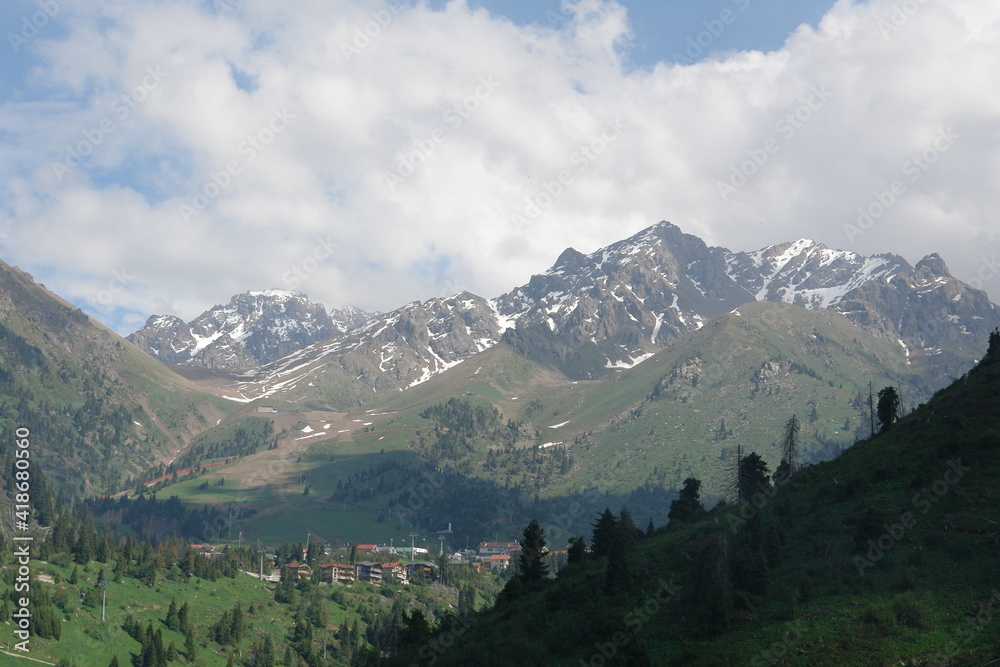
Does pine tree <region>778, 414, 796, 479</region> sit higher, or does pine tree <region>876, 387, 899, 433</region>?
pine tree <region>876, 387, 899, 433</region>

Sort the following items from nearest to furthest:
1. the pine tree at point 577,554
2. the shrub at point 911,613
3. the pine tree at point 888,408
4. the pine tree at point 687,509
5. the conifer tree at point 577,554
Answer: the shrub at point 911,613 → the pine tree at point 577,554 → the conifer tree at point 577,554 → the pine tree at point 888,408 → the pine tree at point 687,509

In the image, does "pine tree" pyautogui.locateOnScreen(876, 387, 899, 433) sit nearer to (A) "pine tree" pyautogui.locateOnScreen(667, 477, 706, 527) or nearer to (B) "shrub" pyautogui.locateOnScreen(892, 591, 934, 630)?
(A) "pine tree" pyautogui.locateOnScreen(667, 477, 706, 527)

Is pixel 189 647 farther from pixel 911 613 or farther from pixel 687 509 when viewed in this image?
pixel 911 613

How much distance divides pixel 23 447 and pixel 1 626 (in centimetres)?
3443

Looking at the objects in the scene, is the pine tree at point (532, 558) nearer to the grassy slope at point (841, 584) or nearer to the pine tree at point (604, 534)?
the pine tree at point (604, 534)

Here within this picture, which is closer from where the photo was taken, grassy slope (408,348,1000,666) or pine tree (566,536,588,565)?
grassy slope (408,348,1000,666)

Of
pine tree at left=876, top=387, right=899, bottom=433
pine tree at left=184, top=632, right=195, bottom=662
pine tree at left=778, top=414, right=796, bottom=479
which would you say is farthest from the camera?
pine tree at left=184, top=632, right=195, bottom=662

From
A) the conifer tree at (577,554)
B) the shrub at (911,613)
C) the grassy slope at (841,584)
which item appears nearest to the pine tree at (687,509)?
the conifer tree at (577,554)

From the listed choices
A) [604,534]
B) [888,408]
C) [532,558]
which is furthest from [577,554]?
[888,408]

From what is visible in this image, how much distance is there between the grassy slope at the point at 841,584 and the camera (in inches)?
3061

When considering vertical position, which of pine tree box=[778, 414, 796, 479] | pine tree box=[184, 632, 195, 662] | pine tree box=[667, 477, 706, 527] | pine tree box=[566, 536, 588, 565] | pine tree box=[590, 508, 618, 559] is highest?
pine tree box=[778, 414, 796, 479]

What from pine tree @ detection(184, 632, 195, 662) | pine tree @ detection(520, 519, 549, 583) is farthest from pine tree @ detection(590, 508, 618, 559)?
pine tree @ detection(184, 632, 195, 662)

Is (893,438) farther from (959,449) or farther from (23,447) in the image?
(23,447)

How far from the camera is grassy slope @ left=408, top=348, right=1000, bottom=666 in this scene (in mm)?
77750
